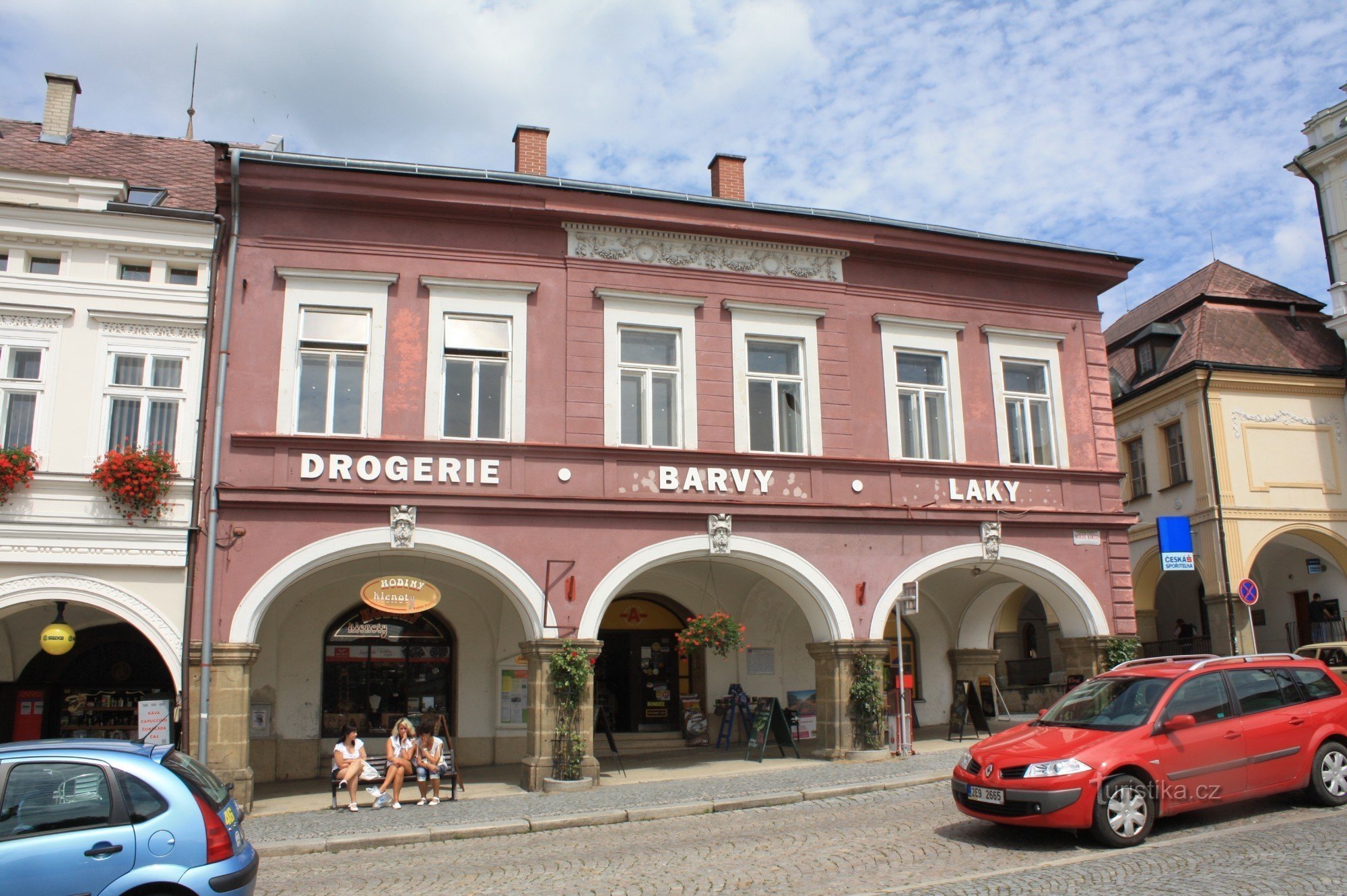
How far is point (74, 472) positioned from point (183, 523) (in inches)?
60.2

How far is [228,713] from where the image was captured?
13.8 meters

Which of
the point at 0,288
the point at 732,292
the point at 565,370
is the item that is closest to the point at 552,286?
the point at 565,370

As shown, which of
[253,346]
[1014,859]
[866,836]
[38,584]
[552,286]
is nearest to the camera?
[1014,859]

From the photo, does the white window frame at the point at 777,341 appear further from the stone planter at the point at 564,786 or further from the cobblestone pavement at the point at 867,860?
the cobblestone pavement at the point at 867,860

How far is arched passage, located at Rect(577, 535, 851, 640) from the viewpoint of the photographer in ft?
51.0

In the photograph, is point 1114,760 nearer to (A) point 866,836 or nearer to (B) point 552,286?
(A) point 866,836

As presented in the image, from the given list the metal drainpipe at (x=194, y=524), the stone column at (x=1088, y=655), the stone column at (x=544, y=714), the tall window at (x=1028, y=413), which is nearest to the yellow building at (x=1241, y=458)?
the stone column at (x=1088, y=655)

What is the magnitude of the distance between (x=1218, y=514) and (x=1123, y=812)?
1635 cm

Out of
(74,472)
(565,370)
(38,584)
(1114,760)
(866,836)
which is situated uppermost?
(565,370)

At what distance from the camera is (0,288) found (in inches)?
567

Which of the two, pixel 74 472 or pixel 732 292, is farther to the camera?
pixel 732 292

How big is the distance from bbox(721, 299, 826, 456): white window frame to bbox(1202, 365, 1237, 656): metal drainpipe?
11.4 m

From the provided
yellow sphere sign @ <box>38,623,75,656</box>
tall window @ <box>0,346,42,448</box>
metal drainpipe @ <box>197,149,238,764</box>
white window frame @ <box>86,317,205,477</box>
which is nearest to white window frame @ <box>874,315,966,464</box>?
metal drainpipe @ <box>197,149,238,764</box>

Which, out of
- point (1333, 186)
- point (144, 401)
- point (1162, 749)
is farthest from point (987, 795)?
point (1333, 186)
